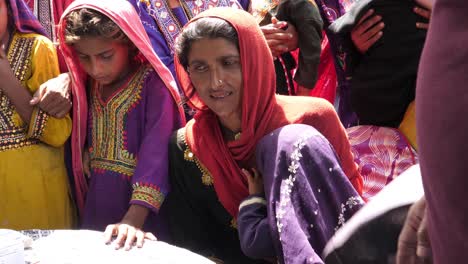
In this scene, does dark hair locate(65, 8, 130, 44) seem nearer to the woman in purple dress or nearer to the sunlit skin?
the sunlit skin

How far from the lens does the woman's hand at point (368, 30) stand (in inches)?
109

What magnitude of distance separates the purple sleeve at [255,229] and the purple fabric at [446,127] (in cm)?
94

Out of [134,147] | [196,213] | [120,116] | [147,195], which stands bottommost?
[196,213]

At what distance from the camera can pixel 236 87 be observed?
2.33 m

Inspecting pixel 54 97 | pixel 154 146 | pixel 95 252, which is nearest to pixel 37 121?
pixel 54 97

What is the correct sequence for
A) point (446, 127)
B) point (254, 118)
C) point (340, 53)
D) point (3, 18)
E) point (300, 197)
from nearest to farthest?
1. point (446, 127)
2. point (300, 197)
3. point (254, 118)
4. point (3, 18)
5. point (340, 53)

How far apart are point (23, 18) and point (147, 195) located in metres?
0.96

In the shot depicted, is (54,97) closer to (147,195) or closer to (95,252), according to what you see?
(147,195)

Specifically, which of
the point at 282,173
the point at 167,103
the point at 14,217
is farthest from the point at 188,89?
the point at 14,217

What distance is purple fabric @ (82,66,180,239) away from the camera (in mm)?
2559

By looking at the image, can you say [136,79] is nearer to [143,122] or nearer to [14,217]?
[143,122]

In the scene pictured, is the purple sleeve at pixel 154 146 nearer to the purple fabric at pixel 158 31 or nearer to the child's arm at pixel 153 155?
the child's arm at pixel 153 155

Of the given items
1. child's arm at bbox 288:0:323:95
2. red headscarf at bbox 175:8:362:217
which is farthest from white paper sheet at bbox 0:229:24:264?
child's arm at bbox 288:0:323:95

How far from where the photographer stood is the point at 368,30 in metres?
2.79
